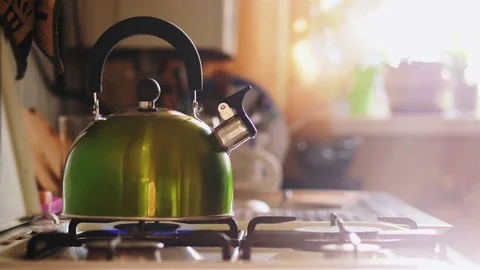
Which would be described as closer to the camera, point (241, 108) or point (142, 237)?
point (142, 237)

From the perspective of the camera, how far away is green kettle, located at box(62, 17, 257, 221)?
0.85 metres

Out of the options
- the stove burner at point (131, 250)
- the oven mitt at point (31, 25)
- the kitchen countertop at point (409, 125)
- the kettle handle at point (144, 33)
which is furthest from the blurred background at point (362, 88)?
the stove burner at point (131, 250)

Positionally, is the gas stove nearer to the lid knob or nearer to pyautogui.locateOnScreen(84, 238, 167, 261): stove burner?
pyautogui.locateOnScreen(84, 238, 167, 261): stove burner

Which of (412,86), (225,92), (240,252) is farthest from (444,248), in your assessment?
(412,86)

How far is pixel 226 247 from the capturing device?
2.43 ft

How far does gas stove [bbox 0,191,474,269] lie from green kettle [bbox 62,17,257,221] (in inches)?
1.0

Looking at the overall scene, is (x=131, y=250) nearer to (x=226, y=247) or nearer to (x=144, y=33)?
(x=226, y=247)

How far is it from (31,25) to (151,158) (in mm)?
330

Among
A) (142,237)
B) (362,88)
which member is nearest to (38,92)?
(142,237)

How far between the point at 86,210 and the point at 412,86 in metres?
1.62

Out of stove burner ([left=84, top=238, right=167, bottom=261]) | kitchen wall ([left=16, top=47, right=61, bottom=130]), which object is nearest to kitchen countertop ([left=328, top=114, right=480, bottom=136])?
kitchen wall ([left=16, top=47, right=61, bottom=130])

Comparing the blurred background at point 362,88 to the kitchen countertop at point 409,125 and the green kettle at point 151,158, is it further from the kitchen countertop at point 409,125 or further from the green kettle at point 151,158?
the green kettle at point 151,158

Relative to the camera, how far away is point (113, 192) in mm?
856

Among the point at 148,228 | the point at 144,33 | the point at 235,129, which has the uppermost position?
the point at 144,33
